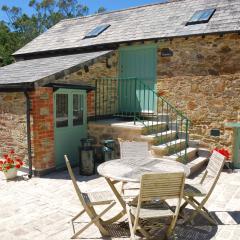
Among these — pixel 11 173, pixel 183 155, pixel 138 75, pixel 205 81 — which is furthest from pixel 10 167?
pixel 205 81

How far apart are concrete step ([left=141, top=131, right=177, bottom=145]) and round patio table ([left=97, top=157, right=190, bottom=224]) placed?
2394mm

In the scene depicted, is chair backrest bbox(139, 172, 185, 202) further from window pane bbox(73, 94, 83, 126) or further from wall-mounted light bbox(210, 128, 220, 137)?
wall-mounted light bbox(210, 128, 220, 137)

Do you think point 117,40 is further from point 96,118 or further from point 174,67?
point 96,118

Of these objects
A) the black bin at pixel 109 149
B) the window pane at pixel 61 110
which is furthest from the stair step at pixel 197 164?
the window pane at pixel 61 110

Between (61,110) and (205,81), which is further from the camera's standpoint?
(205,81)

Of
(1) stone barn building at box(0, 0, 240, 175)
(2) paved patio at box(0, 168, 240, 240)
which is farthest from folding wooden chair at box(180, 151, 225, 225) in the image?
(1) stone barn building at box(0, 0, 240, 175)

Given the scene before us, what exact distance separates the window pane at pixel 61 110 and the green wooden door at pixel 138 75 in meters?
2.31

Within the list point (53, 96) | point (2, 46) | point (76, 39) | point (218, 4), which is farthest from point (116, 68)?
point (2, 46)

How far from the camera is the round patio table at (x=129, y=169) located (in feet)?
13.3

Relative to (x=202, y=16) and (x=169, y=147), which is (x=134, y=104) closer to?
(x=169, y=147)

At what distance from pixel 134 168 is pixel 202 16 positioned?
261 inches

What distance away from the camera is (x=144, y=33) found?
9.58m

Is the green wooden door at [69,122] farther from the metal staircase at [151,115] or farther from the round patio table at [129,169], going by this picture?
the round patio table at [129,169]

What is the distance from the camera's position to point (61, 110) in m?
7.69
